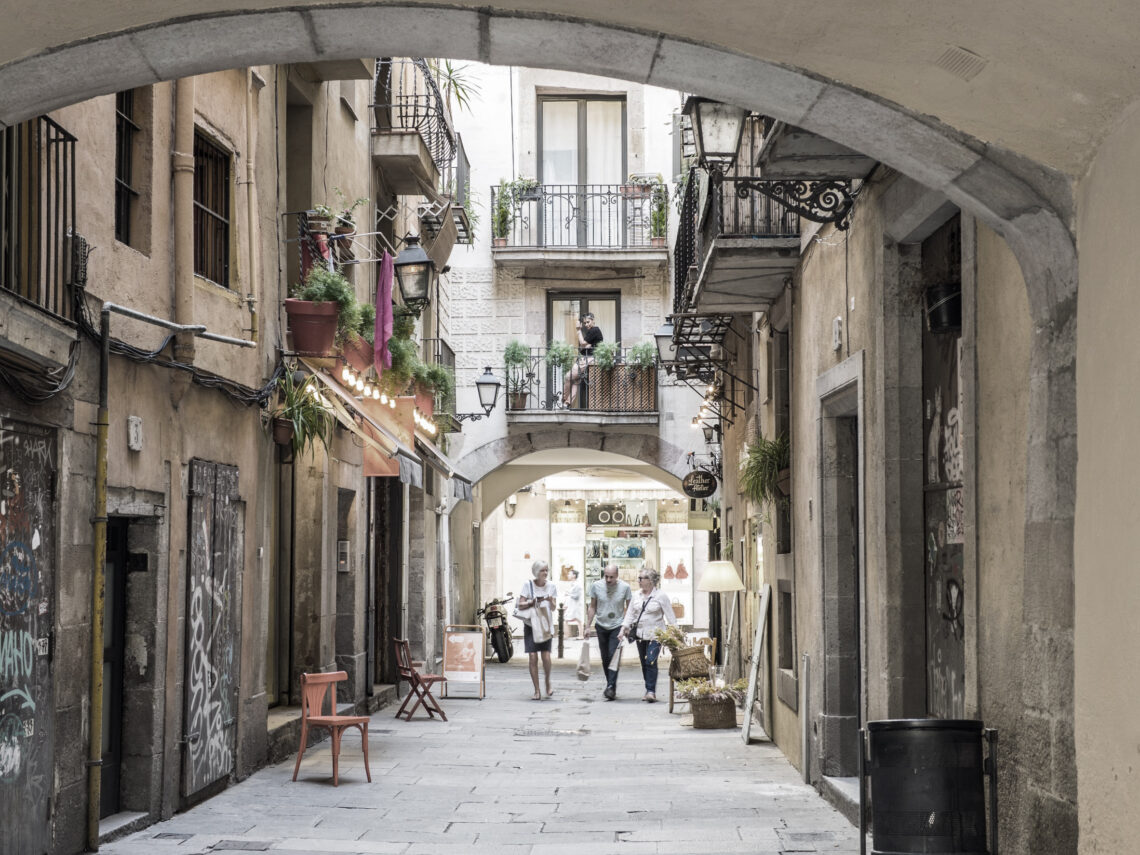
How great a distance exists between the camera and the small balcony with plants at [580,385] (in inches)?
1019

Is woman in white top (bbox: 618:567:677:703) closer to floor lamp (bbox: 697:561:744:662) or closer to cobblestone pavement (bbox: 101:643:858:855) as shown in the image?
floor lamp (bbox: 697:561:744:662)

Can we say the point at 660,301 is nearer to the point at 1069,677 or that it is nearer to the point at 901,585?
the point at 901,585

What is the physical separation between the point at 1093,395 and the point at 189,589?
691cm

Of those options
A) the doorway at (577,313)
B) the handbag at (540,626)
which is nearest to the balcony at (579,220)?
the doorway at (577,313)

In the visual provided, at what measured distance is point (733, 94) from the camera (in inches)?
196

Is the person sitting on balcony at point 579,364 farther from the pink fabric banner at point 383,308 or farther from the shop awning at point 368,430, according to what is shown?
the shop awning at point 368,430

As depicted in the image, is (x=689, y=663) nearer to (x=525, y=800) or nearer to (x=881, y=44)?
(x=525, y=800)

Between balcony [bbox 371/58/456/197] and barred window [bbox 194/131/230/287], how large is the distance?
230 inches

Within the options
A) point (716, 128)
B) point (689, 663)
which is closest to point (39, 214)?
point (716, 128)

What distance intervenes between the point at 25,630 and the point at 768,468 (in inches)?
297

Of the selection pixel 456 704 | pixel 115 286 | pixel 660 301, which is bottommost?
pixel 456 704

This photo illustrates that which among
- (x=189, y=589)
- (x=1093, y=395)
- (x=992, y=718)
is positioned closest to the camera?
(x=1093, y=395)

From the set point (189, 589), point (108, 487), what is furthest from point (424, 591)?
point (108, 487)

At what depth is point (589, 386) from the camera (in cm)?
2608
